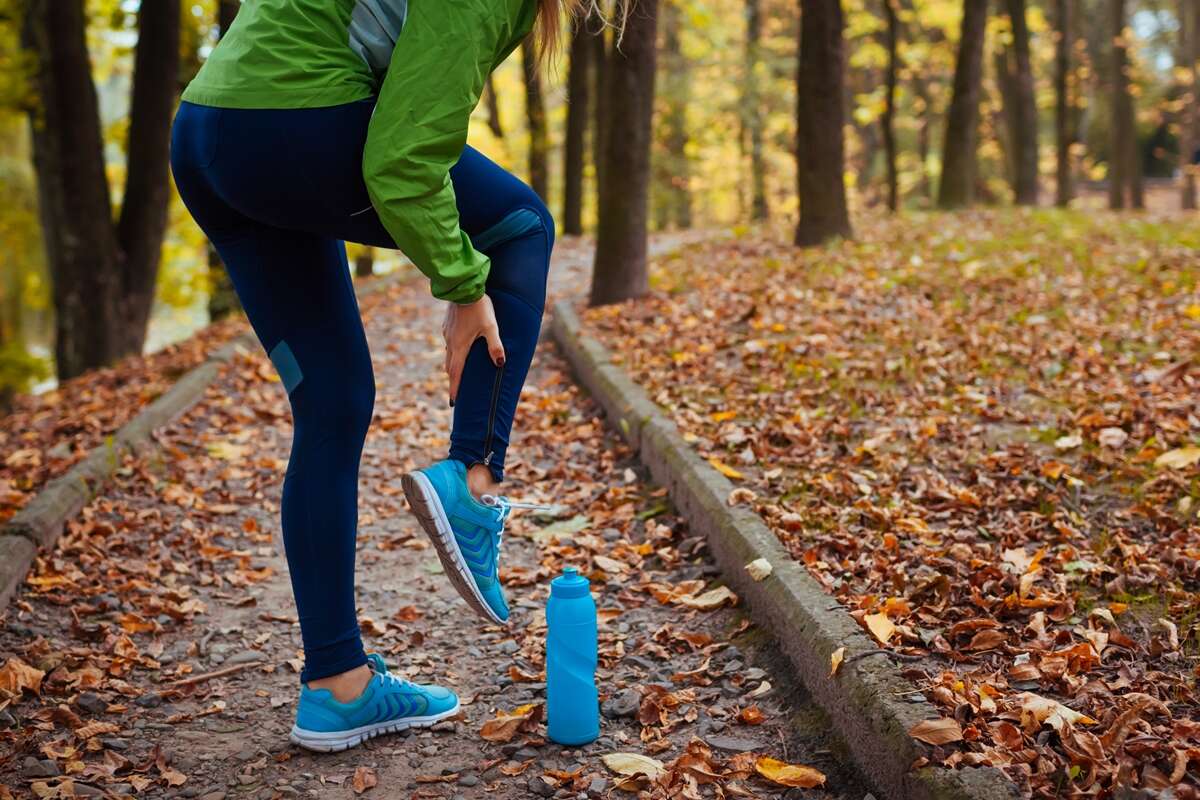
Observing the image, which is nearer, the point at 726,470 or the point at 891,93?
the point at 726,470

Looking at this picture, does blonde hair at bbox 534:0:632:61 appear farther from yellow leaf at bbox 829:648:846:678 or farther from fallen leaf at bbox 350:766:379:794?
fallen leaf at bbox 350:766:379:794

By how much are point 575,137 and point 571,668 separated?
16006 millimetres

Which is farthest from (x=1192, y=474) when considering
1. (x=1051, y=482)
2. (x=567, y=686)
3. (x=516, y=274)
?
(x=516, y=274)

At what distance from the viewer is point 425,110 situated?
7.16ft

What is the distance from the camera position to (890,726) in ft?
8.29

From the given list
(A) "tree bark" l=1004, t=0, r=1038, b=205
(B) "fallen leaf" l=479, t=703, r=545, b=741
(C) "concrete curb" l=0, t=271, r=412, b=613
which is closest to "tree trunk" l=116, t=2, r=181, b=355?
(C) "concrete curb" l=0, t=271, r=412, b=613

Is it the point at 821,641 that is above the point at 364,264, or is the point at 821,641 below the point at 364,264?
below

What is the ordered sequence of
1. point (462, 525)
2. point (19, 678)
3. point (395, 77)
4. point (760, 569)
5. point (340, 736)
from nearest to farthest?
1. point (395, 77)
2. point (462, 525)
3. point (340, 736)
4. point (19, 678)
5. point (760, 569)

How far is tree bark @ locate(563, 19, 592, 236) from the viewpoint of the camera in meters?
17.8

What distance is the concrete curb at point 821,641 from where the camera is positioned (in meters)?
2.37

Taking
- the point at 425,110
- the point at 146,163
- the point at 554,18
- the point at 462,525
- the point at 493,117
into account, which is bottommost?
the point at 462,525

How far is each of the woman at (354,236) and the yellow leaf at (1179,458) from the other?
3083 mm

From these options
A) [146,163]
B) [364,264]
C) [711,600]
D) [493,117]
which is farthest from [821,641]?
[493,117]

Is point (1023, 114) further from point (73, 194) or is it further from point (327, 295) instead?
point (327, 295)
